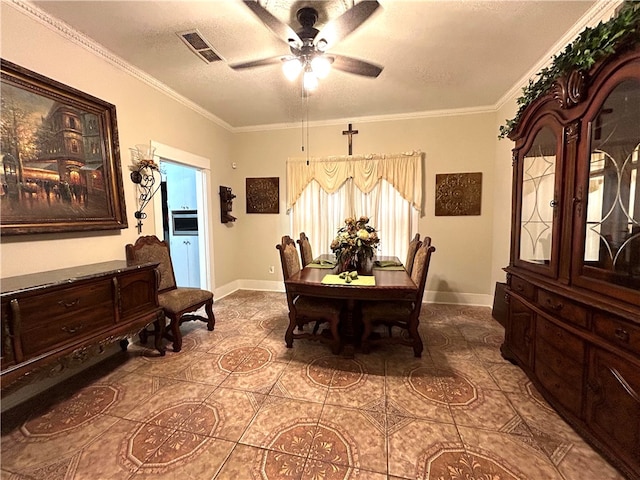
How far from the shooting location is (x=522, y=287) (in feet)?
6.94

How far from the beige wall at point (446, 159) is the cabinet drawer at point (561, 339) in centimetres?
220

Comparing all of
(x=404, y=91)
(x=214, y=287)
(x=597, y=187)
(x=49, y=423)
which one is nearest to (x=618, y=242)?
(x=597, y=187)

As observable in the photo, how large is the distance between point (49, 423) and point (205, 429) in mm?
1017

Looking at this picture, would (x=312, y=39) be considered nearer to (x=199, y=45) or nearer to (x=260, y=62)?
(x=260, y=62)

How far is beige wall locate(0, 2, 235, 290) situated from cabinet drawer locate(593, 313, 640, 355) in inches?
141

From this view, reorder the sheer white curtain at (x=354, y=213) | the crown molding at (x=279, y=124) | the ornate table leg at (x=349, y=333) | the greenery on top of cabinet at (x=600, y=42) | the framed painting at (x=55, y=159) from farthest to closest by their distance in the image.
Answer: the sheer white curtain at (x=354, y=213), the ornate table leg at (x=349, y=333), the crown molding at (x=279, y=124), the framed painting at (x=55, y=159), the greenery on top of cabinet at (x=600, y=42)

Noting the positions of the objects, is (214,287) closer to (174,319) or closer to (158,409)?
(174,319)

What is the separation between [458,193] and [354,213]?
1.53m

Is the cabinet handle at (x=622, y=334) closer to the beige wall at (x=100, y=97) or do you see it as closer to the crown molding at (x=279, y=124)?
the crown molding at (x=279, y=124)

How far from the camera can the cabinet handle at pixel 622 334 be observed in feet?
4.14

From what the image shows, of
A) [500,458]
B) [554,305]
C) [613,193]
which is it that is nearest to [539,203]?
[613,193]

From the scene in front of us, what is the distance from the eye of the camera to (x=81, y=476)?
134 centimetres

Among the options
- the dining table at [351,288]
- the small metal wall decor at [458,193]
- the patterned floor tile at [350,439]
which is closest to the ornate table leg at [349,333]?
the dining table at [351,288]

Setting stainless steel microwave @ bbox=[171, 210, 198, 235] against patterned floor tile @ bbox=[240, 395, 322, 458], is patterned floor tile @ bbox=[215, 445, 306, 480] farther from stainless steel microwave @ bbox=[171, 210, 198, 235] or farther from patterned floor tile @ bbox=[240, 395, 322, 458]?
stainless steel microwave @ bbox=[171, 210, 198, 235]
